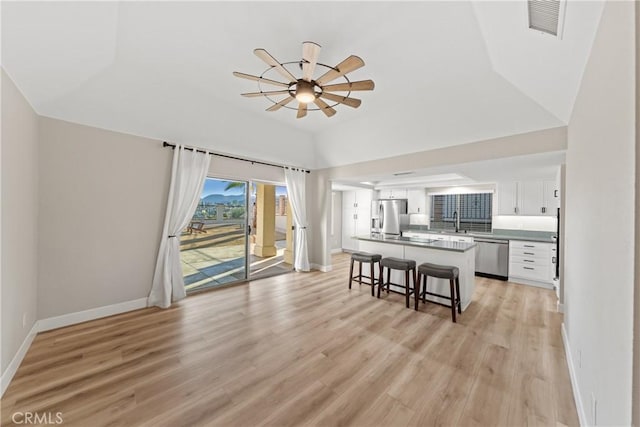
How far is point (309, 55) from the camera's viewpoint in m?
1.84

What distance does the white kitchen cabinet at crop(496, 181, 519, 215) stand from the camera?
5.26m

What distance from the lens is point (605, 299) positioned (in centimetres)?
118

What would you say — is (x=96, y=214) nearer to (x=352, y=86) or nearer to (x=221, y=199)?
(x=221, y=199)

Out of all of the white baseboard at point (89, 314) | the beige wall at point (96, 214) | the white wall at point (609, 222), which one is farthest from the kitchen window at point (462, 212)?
the white baseboard at point (89, 314)

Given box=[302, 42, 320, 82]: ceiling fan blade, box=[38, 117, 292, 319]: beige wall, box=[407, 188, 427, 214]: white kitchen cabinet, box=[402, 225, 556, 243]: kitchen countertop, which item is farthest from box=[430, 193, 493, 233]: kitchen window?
box=[38, 117, 292, 319]: beige wall

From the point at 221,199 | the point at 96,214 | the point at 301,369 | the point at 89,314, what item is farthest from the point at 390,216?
the point at 89,314

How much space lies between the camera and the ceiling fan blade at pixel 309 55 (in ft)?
Result: 5.78

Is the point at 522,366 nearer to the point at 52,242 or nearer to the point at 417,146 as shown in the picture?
the point at 417,146

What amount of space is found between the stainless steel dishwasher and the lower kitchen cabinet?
10 centimetres

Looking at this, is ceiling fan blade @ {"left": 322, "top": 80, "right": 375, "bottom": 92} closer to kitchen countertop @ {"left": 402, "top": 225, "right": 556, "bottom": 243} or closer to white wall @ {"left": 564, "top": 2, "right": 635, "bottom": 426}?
white wall @ {"left": 564, "top": 2, "right": 635, "bottom": 426}

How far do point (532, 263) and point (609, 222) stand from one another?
4598 millimetres

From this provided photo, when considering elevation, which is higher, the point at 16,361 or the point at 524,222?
the point at 524,222

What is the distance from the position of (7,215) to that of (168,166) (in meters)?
1.91

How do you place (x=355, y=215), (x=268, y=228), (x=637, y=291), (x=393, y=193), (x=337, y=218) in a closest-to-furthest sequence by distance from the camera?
(x=637, y=291), (x=268, y=228), (x=393, y=193), (x=355, y=215), (x=337, y=218)
